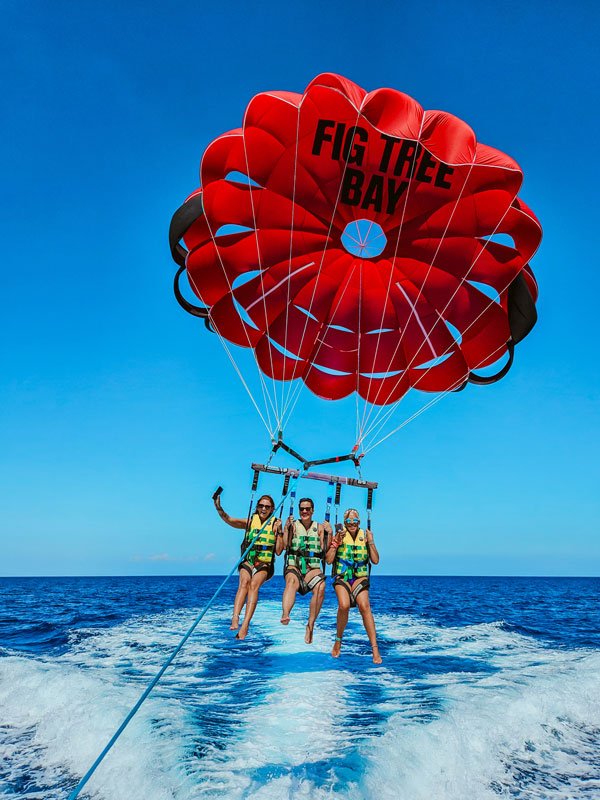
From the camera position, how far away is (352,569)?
6.52 metres

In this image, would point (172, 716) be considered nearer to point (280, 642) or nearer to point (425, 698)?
point (425, 698)

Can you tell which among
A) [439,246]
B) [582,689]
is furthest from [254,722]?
[439,246]

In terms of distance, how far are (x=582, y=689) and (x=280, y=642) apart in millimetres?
5792

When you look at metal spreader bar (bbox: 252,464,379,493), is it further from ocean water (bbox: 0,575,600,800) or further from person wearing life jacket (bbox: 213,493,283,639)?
ocean water (bbox: 0,575,600,800)

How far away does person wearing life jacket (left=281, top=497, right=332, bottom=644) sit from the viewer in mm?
6543

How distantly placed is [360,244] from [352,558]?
4601 millimetres

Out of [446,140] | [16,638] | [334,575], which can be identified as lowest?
[16,638]

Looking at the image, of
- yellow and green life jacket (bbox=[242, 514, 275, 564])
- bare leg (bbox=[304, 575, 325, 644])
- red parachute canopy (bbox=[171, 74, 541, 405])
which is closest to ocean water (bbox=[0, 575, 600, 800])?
bare leg (bbox=[304, 575, 325, 644])

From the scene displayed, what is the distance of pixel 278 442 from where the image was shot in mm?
7082

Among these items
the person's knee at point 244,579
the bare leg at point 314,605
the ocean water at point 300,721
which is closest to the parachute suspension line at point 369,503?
the bare leg at point 314,605

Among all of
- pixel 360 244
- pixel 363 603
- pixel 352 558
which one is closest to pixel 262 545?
pixel 352 558

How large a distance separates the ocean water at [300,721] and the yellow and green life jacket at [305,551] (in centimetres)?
174

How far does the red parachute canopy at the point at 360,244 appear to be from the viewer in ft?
21.5

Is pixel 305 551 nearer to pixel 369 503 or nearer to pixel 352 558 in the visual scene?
pixel 352 558
